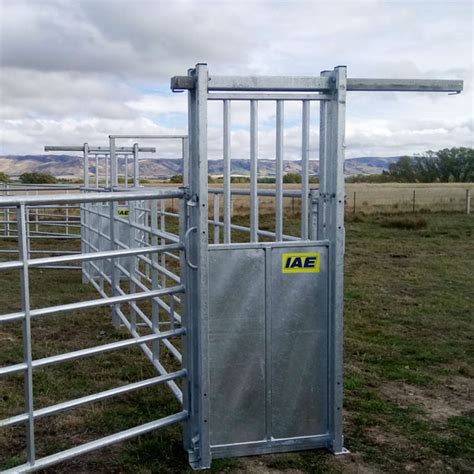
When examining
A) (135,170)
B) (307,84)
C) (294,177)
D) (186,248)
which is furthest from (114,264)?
(307,84)

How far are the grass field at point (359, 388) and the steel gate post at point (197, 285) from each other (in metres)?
0.19

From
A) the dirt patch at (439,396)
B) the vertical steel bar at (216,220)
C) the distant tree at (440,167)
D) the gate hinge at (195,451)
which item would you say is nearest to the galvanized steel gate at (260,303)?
the gate hinge at (195,451)

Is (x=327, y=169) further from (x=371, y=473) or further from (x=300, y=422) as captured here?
(x=371, y=473)

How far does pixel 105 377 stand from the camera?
16.9ft

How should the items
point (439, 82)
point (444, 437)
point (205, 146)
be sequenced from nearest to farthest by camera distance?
point (205, 146) < point (439, 82) < point (444, 437)

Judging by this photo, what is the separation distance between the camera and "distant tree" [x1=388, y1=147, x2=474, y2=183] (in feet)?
189

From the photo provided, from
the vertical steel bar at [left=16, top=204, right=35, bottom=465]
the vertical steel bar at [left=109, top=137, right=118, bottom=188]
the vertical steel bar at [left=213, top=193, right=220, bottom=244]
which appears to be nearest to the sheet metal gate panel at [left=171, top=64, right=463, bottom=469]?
the vertical steel bar at [left=16, top=204, right=35, bottom=465]

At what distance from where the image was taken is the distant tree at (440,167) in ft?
189

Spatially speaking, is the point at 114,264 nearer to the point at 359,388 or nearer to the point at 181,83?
the point at 359,388

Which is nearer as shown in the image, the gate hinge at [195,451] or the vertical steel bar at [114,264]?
the gate hinge at [195,451]

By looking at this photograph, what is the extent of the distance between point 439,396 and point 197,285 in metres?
2.46

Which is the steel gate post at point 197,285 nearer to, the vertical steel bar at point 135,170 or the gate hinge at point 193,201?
the gate hinge at point 193,201

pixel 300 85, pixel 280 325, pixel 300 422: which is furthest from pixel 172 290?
pixel 300 85

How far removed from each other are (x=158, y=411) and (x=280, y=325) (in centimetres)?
127
